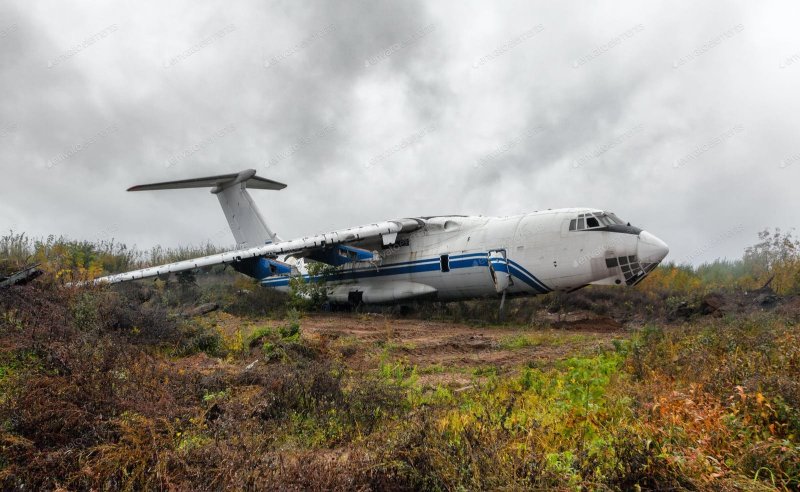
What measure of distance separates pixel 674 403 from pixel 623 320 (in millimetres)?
13054

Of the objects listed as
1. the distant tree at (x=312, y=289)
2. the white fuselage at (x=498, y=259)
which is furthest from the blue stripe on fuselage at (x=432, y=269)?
the distant tree at (x=312, y=289)

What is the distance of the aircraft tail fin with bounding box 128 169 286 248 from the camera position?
22.1 meters

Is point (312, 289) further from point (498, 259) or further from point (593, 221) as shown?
point (593, 221)

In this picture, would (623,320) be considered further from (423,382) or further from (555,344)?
(423,382)

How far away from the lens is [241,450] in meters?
3.56

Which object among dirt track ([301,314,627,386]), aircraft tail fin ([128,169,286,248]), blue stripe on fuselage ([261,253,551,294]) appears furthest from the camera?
aircraft tail fin ([128,169,286,248])

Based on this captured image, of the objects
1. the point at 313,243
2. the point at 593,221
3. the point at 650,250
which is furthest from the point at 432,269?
the point at 650,250

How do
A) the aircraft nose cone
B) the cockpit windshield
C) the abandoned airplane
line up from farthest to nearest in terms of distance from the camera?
the cockpit windshield, the abandoned airplane, the aircraft nose cone

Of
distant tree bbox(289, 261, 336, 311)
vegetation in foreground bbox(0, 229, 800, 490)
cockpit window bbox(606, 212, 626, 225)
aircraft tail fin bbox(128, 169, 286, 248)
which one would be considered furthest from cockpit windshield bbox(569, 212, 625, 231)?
aircraft tail fin bbox(128, 169, 286, 248)

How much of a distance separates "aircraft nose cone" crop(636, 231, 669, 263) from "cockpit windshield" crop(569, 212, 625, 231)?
39.5 inches

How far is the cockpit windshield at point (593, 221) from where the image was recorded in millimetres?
14156

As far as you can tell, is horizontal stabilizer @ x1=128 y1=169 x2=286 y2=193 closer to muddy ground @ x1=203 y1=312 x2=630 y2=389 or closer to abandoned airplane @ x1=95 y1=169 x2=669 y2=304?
abandoned airplane @ x1=95 y1=169 x2=669 y2=304

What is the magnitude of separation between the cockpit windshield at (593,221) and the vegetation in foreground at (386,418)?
19.8 ft

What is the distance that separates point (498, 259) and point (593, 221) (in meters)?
2.86
